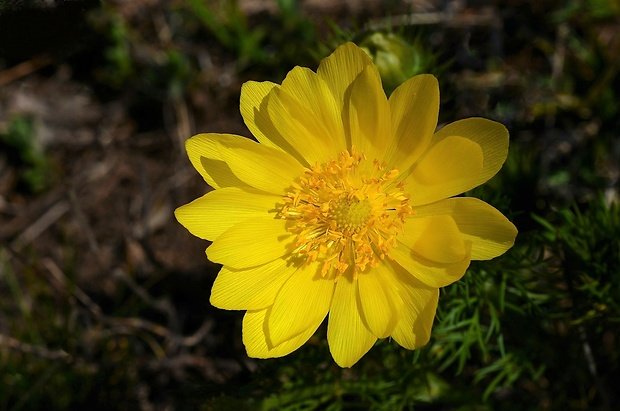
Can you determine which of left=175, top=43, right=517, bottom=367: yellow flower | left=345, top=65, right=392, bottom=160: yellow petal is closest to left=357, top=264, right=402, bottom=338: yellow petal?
left=175, top=43, right=517, bottom=367: yellow flower

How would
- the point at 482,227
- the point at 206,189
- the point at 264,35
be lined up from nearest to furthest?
the point at 482,227
the point at 206,189
the point at 264,35

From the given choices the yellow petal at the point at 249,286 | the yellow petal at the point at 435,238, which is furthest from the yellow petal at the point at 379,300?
the yellow petal at the point at 249,286

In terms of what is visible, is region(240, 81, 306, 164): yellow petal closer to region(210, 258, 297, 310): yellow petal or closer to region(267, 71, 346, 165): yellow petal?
region(267, 71, 346, 165): yellow petal

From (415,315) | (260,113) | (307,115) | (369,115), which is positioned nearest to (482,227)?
(415,315)

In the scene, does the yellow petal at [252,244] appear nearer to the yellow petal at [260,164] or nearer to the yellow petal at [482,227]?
the yellow petal at [260,164]

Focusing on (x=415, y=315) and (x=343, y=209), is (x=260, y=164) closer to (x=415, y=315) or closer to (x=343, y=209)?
(x=343, y=209)

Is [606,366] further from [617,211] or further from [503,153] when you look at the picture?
[503,153]
